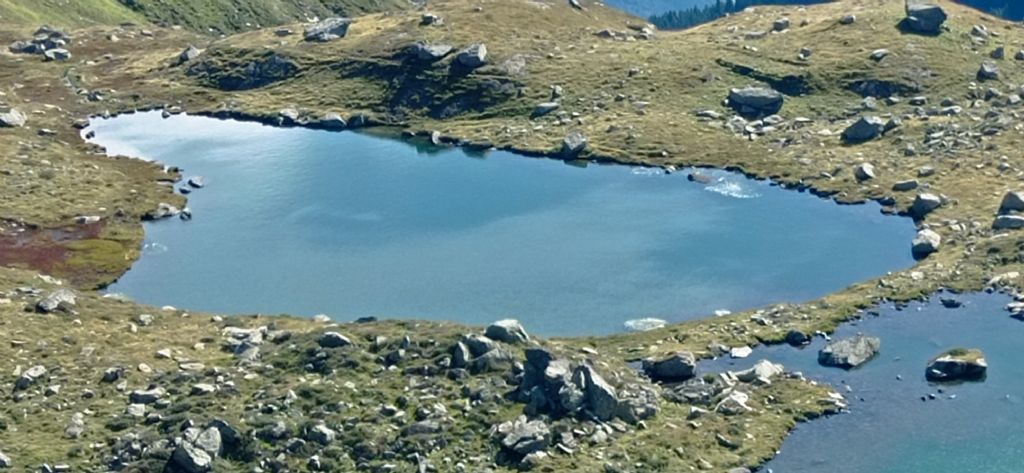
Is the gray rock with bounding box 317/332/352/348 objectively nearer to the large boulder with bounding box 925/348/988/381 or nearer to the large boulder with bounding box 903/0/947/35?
the large boulder with bounding box 925/348/988/381

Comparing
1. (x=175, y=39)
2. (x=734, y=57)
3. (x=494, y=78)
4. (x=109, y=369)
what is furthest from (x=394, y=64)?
(x=109, y=369)

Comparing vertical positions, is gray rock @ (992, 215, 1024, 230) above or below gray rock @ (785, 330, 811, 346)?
above

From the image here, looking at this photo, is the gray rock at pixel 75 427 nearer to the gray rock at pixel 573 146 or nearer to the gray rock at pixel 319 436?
the gray rock at pixel 319 436

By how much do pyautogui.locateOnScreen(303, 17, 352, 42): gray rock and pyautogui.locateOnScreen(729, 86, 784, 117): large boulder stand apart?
4893 cm

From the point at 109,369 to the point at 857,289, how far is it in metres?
45.6

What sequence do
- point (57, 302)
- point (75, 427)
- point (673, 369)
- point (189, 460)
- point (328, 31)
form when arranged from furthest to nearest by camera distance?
point (328, 31) < point (57, 302) < point (673, 369) < point (75, 427) < point (189, 460)

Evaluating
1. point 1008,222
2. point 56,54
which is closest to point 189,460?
point 1008,222

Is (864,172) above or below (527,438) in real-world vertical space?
below

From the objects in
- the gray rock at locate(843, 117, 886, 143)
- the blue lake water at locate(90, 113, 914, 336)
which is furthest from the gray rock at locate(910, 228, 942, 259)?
the gray rock at locate(843, 117, 886, 143)

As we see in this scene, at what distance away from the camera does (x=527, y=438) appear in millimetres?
68938

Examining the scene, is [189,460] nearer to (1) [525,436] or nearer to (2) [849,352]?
(1) [525,436]

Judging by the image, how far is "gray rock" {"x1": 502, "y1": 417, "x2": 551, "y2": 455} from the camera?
225 feet

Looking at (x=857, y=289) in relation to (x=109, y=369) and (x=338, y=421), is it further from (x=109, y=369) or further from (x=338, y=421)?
(x=109, y=369)

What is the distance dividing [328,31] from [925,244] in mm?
83767
